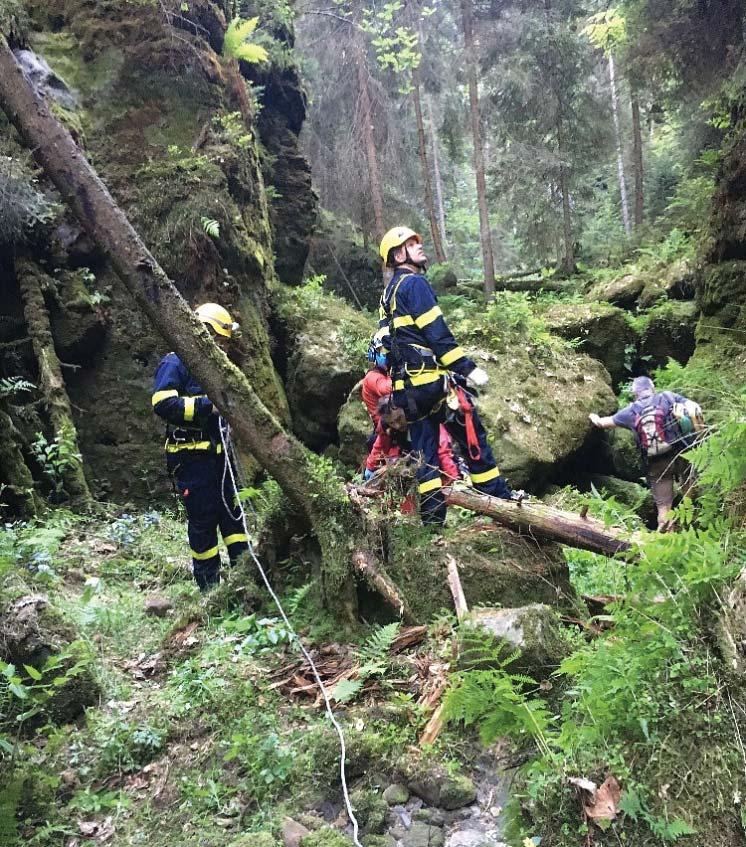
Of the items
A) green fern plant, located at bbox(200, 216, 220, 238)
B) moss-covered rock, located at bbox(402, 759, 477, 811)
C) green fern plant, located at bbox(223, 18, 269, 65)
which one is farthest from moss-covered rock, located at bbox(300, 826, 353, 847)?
green fern plant, located at bbox(223, 18, 269, 65)

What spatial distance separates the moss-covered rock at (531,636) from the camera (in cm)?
298

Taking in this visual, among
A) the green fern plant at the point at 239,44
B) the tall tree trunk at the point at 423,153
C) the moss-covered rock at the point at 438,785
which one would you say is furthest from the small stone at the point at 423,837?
the tall tree trunk at the point at 423,153

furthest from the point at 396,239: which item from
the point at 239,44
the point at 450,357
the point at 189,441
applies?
the point at 239,44

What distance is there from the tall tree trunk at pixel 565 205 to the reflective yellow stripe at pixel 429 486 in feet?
52.1

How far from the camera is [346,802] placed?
257cm

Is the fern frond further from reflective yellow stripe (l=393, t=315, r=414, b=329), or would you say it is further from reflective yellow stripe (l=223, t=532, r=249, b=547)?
reflective yellow stripe (l=393, t=315, r=414, b=329)

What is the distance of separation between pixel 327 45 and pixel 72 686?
18.5m

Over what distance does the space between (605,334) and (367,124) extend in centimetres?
931

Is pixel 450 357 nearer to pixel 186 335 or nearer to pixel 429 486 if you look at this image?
pixel 429 486

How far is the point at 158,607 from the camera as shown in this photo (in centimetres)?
516

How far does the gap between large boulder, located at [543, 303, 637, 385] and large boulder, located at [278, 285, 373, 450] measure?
3.86 m

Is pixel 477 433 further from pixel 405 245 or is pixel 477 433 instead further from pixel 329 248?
pixel 329 248

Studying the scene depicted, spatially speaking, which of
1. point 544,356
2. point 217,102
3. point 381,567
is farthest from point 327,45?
point 381,567

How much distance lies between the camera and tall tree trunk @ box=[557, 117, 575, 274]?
18.0 metres
